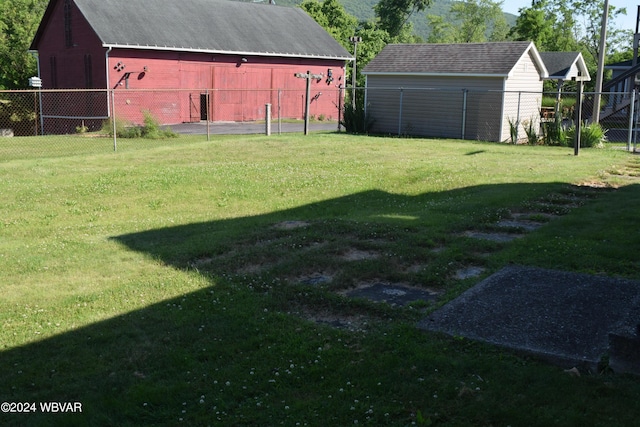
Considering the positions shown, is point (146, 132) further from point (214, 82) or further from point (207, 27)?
point (207, 27)

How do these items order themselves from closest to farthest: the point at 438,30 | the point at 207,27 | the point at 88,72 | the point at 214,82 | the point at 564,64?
the point at 88,72 < the point at 214,82 < the point at 207,27 < the point at 564,64 < the point at 438,30

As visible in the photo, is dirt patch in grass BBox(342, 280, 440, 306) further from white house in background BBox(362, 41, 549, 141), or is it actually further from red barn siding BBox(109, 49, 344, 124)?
red barn siding BBox(109, 49, 344, 124)

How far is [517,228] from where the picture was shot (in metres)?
8.95

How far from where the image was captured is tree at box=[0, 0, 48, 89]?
1471 inches

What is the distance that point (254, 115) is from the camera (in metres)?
36.2

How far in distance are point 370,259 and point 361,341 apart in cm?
228

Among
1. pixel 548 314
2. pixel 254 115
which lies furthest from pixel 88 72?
pixel 548 314

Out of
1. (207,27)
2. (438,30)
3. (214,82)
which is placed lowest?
(214,82)

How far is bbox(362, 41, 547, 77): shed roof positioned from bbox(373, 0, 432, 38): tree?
4763cm

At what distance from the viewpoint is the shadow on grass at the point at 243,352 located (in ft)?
13.8

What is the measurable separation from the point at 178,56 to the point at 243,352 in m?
29.3

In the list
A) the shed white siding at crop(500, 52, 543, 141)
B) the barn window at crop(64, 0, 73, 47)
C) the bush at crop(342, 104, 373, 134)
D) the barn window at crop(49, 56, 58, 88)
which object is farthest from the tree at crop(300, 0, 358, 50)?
the shed white siding at crop(500, 52, 543, 141)

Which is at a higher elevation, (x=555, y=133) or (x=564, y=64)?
(x=564, y=64)

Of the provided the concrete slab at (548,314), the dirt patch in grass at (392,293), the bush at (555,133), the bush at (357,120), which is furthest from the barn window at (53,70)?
the concrete slab at (548,314)
